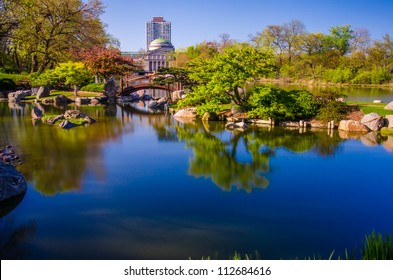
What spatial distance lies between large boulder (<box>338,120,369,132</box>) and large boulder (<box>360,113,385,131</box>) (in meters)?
0.29

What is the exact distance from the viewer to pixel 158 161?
11.7 metres

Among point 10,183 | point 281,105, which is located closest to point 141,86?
point 281,105

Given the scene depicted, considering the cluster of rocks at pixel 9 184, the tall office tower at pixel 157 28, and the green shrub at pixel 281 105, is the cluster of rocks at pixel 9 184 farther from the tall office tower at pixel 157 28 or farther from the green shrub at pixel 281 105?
the tall office tower at pixel 157 28

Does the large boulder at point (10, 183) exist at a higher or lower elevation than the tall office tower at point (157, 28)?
lower

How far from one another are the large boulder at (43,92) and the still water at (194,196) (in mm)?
16739

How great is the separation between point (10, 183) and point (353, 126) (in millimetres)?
13812

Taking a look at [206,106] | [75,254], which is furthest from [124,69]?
[75,254]

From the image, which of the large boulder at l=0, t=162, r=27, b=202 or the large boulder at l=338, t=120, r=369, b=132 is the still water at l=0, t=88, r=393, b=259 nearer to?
the large boulder at l=0, t=162, r=27, b=202

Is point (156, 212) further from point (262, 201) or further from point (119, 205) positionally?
point (262, 201)

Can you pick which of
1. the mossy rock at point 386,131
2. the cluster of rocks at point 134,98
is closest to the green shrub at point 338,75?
the cluster of rocks at point 134,98

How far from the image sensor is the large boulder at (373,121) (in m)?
16.9

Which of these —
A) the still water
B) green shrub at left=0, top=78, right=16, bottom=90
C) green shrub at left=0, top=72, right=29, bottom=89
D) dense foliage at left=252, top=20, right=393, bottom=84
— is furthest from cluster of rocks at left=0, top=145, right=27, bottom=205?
dense foliage at left=252, top=20, right=393, bottom=84

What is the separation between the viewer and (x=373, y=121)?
17.0 m

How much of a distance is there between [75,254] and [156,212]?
6.57 feet
